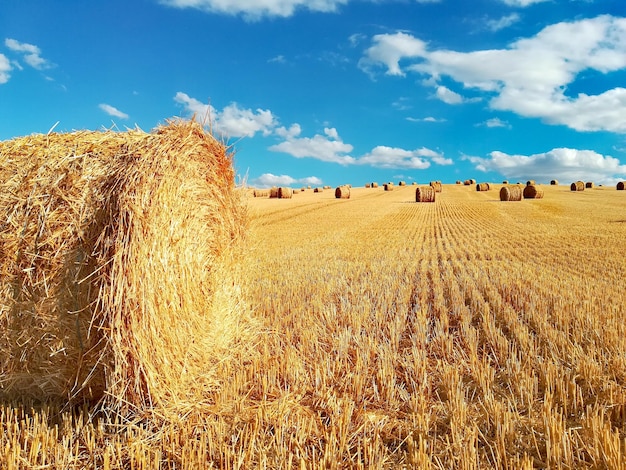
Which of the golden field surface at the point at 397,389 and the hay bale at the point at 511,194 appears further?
the hay bale at the point at 511,194

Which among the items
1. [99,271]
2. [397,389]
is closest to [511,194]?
[397,389]

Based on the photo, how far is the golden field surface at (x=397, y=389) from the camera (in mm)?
3078

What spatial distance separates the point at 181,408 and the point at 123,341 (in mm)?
810

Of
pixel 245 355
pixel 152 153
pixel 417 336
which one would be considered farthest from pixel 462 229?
A: pixel 152 153

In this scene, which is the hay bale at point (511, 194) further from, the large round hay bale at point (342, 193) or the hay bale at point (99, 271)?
the hay bale at point (99, 271)

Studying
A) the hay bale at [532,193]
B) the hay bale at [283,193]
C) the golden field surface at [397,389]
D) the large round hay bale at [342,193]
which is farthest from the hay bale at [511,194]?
the golden field surface at [397,389]

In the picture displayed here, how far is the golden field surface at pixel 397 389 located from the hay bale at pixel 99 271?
0.95 ft

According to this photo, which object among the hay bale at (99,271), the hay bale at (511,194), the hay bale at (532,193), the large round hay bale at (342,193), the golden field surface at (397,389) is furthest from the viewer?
the large round hay bale at (342,193)

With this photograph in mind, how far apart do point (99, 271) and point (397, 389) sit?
2.71m

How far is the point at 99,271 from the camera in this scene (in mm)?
3377

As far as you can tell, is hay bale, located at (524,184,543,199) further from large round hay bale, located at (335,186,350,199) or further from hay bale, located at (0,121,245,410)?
hay bale, located at (0,121,245,410)

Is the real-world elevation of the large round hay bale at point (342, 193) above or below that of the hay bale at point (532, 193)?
above

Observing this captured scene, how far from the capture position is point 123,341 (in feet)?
11.1

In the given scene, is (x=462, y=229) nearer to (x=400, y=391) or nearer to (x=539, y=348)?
(x=539, y=348)
